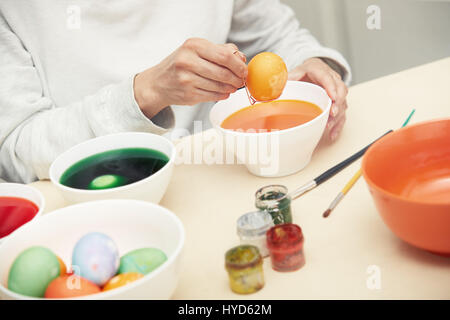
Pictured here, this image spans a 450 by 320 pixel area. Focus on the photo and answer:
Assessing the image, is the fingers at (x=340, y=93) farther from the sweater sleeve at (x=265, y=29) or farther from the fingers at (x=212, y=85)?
the sweater sleeve at (x=265, y=29)

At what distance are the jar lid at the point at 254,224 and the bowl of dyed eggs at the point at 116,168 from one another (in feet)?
0.57

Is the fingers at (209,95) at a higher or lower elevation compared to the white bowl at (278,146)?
higher

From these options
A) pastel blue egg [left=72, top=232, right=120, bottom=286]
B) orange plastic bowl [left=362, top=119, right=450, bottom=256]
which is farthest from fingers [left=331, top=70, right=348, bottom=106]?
pastel blue egg [left=72, top=232, right=120, bottom=286]

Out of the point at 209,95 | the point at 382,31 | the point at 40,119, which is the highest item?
the point at 209,95

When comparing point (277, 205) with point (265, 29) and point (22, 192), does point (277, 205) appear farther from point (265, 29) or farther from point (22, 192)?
point (265, 29)

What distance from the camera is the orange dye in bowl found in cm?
96

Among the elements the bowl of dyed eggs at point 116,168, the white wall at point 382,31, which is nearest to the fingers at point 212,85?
the bowl of dyed eggs at point 116,168

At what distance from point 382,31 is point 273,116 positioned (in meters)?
1.57

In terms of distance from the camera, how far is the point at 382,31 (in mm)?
2328

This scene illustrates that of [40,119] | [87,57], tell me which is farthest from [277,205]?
[87,57]

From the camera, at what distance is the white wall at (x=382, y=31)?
2.16 metres

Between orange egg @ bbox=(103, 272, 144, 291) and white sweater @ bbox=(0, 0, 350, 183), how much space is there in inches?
19.6

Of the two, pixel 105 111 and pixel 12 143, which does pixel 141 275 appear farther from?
pixel 12 143
